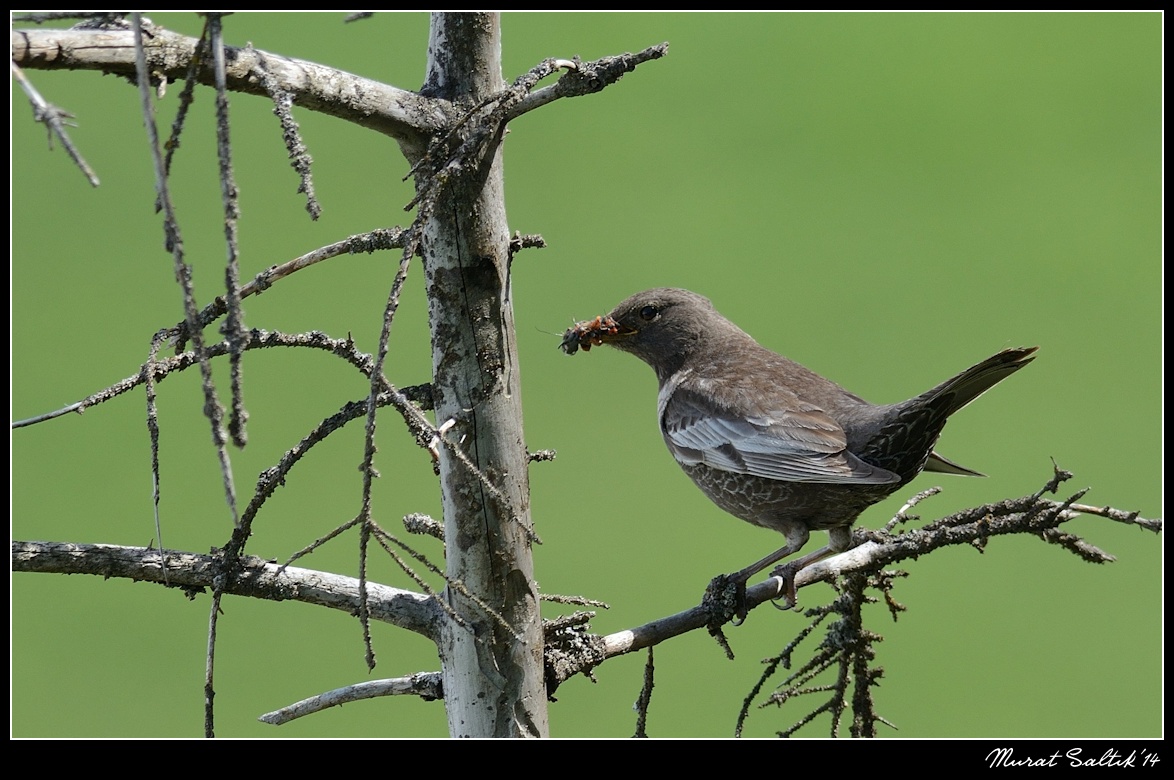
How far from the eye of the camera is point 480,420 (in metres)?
2.93

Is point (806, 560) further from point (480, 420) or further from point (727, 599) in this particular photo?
point (480, 420)

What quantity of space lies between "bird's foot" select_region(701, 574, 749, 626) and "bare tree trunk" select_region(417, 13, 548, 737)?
3.81ft

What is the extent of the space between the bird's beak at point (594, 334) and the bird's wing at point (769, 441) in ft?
1.81

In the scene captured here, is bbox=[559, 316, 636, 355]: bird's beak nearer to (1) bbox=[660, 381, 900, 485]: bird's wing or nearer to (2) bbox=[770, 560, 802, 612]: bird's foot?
(1) bbox=[660, 381, 900, 485]: bird's wing

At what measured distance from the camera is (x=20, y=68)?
1.87 metres

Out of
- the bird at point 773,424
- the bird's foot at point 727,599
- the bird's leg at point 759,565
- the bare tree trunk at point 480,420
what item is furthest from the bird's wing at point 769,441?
the bare tree trunk at point 480,420

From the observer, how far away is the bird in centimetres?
444

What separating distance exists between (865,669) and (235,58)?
315 centimetres

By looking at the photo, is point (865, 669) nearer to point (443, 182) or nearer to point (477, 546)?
point (477, 546)

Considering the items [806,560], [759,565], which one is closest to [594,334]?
[759,565]

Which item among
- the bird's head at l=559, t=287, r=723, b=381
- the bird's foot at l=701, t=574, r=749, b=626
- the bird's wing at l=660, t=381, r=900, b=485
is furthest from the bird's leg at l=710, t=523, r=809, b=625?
the bird's head at l=559, t=287, r=723, b=381

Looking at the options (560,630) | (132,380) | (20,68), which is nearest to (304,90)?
(20,68)

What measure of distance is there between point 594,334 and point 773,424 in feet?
4.02

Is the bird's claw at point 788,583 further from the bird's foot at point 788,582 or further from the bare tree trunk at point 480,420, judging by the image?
the bare tree trunk at point 480,420
